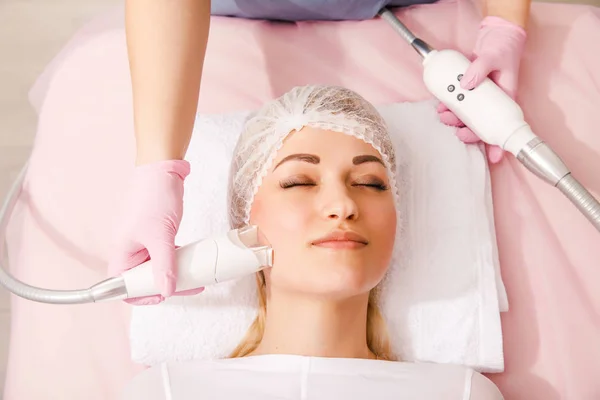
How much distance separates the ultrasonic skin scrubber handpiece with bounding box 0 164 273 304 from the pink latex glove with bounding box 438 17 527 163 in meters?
0.57

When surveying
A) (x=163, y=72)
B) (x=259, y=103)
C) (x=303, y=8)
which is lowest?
(x=163, y=72)

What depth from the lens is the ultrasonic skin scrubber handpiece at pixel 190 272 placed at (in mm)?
1048

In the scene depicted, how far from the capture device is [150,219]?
112cm

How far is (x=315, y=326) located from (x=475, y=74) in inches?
23.9

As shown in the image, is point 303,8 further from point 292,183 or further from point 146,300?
point 146,300

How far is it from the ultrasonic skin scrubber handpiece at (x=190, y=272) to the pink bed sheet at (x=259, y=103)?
0.29 metres

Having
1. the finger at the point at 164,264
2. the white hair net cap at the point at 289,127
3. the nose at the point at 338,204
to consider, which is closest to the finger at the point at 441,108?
the white hair net cap at the point at 289,127

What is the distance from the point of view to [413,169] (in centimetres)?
148

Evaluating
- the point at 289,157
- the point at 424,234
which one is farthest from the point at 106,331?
the point at 424,234

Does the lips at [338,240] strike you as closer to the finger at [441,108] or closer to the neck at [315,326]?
the neck at [315,326]

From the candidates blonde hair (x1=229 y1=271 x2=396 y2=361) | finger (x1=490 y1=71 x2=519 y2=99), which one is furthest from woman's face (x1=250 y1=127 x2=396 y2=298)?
finger (x1=490 y1=71 x2=519 y2=99)

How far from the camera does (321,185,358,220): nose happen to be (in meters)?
1.14

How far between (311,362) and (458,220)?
0.47m

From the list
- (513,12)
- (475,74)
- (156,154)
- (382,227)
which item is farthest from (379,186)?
(513,12)
